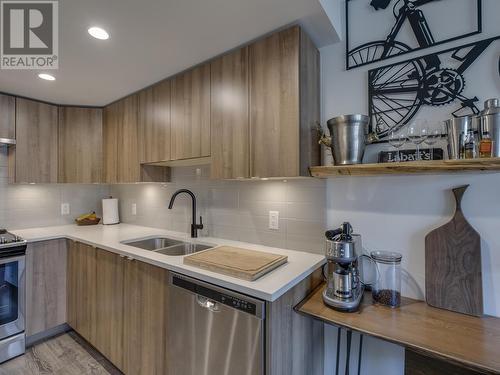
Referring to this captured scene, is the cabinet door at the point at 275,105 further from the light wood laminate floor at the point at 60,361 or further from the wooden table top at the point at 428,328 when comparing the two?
the light wood laminate floor at the point at 60,361

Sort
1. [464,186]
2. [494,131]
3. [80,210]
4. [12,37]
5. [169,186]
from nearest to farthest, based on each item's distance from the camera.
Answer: [494,131]
[464,186]
[12,37]
[169,186]
[80,210]

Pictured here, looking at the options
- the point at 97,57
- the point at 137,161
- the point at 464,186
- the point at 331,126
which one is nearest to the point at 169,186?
the point at 137,161

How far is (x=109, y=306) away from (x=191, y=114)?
5.06 feet

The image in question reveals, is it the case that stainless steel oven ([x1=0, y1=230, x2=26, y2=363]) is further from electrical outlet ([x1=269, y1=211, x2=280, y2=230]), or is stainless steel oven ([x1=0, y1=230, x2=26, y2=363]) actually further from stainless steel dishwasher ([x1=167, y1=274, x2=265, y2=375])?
electrical outlet ([x1=269, y1=211, x2=280, y2=230])

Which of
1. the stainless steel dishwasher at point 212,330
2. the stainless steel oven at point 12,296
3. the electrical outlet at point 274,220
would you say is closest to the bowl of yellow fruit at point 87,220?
the stainless steel oven at point 12,296

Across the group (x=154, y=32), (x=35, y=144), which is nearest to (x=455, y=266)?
(x=154, y=32)

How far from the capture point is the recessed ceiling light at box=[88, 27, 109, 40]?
1358 mm

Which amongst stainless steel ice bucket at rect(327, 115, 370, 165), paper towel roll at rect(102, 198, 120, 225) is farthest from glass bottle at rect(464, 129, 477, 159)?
paper towel roll at rect(102, 198, 120, 225)

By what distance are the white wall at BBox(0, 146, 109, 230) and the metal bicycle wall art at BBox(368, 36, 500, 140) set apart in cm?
315

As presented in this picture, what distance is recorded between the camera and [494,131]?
3.22 feet

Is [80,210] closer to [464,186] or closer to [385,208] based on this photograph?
[385,208]

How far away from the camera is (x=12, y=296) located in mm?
1941

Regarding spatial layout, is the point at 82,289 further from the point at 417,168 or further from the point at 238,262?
the point at 417,168

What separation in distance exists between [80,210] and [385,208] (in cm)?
321
